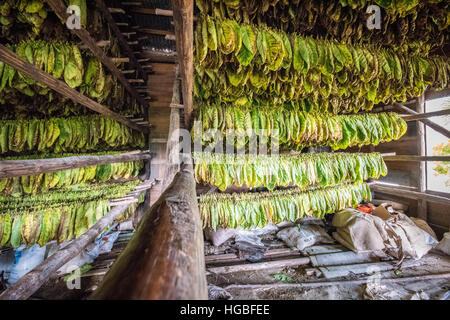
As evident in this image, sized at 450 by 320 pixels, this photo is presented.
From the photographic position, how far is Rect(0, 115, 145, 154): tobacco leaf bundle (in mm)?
2584

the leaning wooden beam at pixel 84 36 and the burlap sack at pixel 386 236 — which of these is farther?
the burlap sack at pixel 386 236

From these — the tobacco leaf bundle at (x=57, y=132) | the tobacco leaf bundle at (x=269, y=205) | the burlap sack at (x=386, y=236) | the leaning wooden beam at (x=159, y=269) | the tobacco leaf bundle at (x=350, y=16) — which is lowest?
the burlap sack at (x=386, y=236)

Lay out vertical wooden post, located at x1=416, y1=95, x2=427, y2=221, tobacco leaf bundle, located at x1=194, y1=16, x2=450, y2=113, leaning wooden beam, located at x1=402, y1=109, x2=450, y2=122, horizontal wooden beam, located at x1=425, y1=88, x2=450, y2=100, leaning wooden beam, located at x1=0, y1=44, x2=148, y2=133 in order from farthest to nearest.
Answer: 1. vertical wooden post, located at x1=416, y1=95, x2=427, y2=221
2. horizontal wooden beam, located at x1=425, y1=88, x2=450, y2=100
3. leaning wooden beam, located at x1=402, y1=109, x2=450, y2=122
4. tobacco leaf bundle, located at x1=194, y1=16, x2=450, y2=113
5. leaning wooden beam, located at x1=0, y1=44, x2=148, y2=133

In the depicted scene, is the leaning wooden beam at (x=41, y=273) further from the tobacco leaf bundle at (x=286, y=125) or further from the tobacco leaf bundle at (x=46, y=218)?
the tobacco leaf bundle at (x=286, y=125)

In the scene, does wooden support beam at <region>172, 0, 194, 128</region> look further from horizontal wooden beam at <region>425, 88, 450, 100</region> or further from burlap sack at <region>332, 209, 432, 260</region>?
horizontal wooden beam at <region>425, 88, 450, 100</region>

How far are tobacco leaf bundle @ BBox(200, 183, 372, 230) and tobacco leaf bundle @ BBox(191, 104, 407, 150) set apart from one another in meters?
1.07

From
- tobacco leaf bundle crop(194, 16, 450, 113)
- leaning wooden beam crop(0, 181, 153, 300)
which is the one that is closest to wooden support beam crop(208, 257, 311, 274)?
leaning wooden beam crop(0, 181, 153, 300)

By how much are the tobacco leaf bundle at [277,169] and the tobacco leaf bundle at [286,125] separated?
0.96 feet

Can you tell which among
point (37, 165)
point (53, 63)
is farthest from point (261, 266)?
point (53, 63)

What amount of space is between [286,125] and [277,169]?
2.41 ft

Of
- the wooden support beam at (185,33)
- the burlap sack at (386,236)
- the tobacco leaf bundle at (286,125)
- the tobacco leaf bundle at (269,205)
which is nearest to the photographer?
the wooden support beam at (185,33)

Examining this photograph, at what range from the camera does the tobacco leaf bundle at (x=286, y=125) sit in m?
2.38

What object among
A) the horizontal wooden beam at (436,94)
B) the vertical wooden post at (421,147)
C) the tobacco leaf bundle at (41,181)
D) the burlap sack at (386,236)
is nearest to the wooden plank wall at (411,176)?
the vertical wooden post at (421,147)
